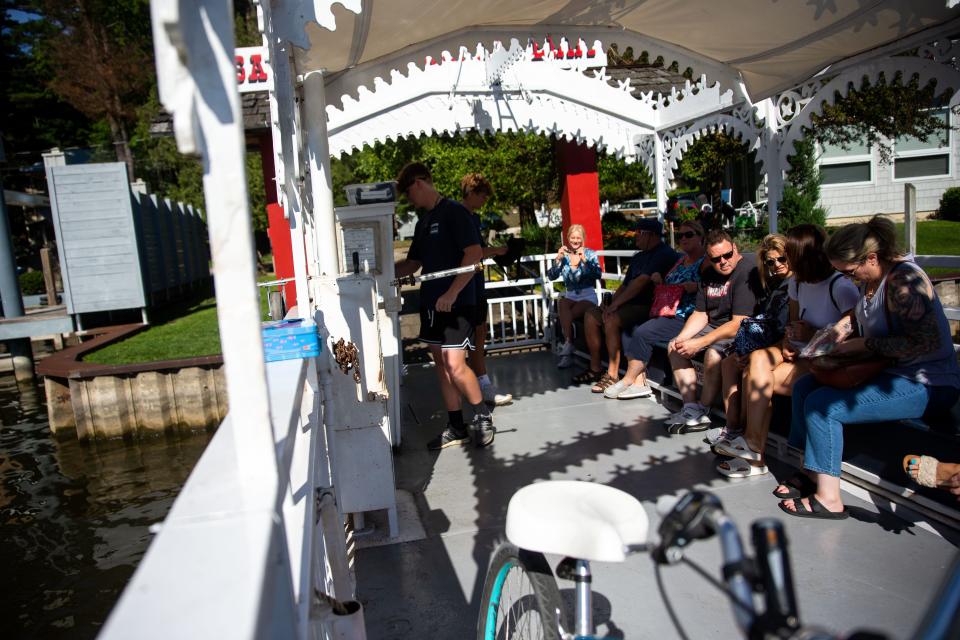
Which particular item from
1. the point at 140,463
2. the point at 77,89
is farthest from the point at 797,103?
the point at 77,89

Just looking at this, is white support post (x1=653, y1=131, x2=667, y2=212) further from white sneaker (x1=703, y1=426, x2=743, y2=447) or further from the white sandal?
the white sandal

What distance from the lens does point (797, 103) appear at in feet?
18.0

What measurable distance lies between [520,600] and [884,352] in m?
2.03

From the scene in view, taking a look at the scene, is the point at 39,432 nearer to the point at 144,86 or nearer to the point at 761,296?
the point at 761,296

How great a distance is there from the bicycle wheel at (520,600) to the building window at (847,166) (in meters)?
18.3

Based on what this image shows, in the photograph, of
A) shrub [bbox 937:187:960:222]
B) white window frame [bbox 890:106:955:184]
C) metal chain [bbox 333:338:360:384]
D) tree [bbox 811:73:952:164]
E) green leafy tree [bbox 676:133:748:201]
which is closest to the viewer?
metal chain [bbox 333:338:360:384]

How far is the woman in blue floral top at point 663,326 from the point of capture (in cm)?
518

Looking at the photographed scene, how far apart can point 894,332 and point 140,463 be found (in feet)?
26.4

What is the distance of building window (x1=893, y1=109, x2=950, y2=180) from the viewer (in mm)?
17391

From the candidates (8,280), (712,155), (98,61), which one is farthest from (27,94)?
(712,155)

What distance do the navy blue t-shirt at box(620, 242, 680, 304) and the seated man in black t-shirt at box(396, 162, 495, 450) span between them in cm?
175

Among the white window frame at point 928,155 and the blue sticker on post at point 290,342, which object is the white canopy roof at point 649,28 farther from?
the white window frame at point 928,155

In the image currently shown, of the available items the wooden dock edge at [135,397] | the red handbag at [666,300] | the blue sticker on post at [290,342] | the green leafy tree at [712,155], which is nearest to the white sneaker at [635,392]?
the red handbag at [666,300]

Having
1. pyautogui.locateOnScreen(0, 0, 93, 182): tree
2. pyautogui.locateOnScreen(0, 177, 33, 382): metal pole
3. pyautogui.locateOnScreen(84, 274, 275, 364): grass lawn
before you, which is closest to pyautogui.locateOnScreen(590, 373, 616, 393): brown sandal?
pyautogui.locateOnScreen(84, 274, 275, 364): grass lawn
